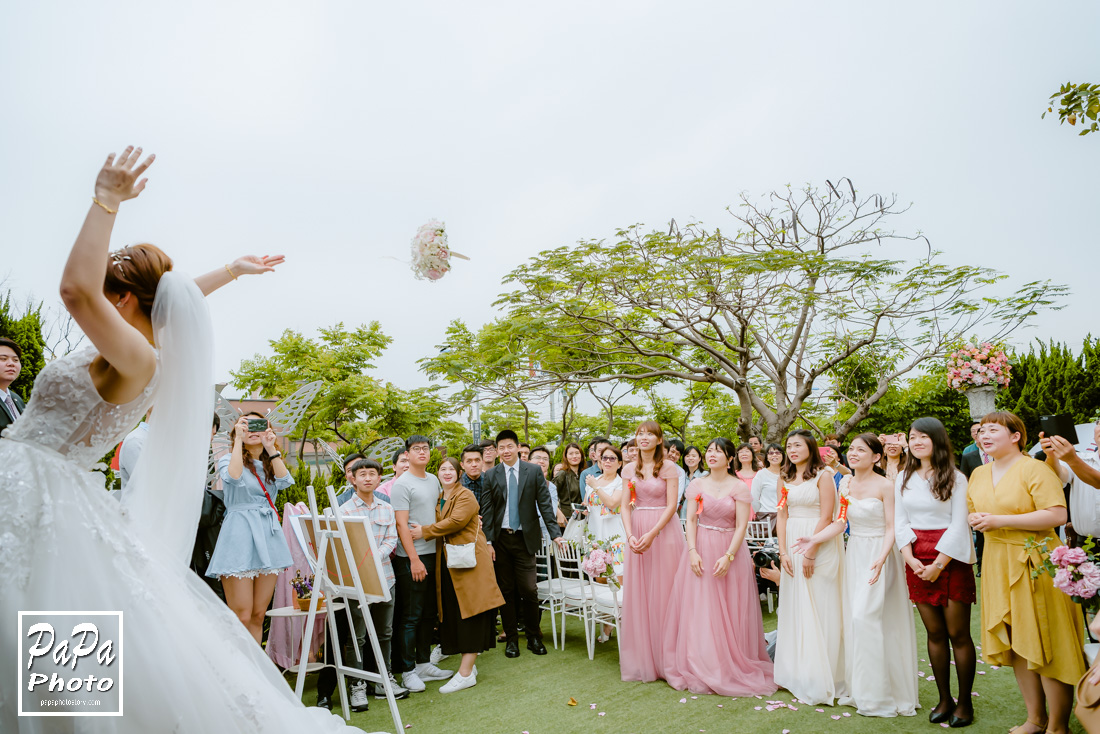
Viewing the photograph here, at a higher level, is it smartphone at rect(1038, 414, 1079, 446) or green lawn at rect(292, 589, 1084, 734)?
smartphone at rect(1038, 414, 1079, 446)

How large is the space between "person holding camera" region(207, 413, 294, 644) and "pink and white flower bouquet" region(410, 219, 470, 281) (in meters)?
1.62

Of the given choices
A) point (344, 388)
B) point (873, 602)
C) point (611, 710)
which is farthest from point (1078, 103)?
point (344, 388)

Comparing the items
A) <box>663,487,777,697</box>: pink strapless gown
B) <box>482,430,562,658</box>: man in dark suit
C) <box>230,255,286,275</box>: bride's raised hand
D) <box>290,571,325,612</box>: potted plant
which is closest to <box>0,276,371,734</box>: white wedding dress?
<box>230,255,286,275</box>: bride's raised hand

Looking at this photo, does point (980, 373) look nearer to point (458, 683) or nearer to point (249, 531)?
point (458, 683)

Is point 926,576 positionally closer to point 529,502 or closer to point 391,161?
point 529,502

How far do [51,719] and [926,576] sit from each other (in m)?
4.16

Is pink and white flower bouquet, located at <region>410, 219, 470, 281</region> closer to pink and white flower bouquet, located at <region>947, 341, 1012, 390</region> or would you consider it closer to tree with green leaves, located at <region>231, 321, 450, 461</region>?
pink and white flower bouquet, located at <region>947, 341, 1012, 390</region>

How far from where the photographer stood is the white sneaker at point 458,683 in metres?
5.04

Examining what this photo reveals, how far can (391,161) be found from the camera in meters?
6.04

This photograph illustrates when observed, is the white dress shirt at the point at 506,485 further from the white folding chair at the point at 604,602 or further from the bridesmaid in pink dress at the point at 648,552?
the bridesmaid in pink dress at the point at 648,552

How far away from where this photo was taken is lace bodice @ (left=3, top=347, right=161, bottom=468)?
1705 mm

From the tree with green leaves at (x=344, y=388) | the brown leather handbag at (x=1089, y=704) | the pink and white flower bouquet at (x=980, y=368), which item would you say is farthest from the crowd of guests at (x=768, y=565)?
the tree with green leaves at (x=344, y=388)

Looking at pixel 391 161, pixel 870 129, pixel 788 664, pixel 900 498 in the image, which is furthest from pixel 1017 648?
pixel 870 129

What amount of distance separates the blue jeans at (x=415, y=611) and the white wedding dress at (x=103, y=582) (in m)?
3.65
